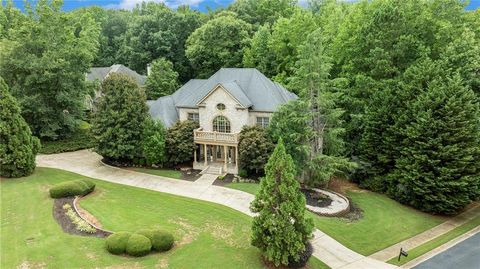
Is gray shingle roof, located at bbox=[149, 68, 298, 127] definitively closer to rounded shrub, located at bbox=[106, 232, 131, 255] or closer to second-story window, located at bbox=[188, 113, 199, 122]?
second-story window, located at bbox=[188, 113, 199, 122]

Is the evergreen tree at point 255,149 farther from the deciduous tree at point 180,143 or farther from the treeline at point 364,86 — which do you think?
the deciduous tree at point 180,143

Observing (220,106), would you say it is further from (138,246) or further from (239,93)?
(138,246)

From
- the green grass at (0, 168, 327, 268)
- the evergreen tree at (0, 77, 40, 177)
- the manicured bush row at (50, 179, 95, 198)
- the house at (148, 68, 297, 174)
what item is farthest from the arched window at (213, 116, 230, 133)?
the evergreen tree at (0, 77, 40, 177)

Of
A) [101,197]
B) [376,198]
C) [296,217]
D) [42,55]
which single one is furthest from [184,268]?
[42,55]

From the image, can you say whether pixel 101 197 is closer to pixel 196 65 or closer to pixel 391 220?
pixel 391 220

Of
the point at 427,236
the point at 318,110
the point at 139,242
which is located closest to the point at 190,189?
the point at 139,242

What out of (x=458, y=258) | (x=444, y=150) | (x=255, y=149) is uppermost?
(x=444, y=150)

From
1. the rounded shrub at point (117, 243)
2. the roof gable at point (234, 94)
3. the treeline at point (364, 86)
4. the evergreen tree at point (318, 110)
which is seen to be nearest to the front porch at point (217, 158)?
the roof gable at point (234, 94)
